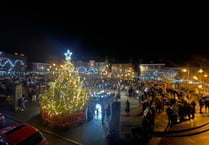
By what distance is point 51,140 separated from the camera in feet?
27.0

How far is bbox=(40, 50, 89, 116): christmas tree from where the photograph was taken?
10219 mm

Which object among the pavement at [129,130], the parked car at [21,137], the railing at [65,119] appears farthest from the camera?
the railing at [65,119]

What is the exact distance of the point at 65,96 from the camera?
34.2 feet

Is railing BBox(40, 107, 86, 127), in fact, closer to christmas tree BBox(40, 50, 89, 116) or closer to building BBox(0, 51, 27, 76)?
christmas tree BBox(40, 50, 89, 116)

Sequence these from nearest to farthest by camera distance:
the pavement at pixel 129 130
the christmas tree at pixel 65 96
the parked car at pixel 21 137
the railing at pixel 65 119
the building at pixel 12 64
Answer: the parked car at pixel 21 137 < the pavement at pixel 129 130 < the railing at pixel 65 119 < the christmas tree at pixel 65 96 < the building at pixel 12 64

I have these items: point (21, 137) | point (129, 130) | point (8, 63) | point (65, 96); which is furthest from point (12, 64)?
point (21, 137)

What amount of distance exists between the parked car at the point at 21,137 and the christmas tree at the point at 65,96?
4.14 meters

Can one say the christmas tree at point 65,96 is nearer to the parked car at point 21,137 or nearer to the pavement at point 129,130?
the pavement at point 129,130

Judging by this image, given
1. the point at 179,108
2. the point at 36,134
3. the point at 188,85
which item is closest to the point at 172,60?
the point at 188,85

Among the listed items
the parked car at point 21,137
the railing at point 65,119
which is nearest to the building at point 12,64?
the railing at point 65,119

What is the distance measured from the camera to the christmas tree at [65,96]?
33.5ft

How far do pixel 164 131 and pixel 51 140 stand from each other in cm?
620

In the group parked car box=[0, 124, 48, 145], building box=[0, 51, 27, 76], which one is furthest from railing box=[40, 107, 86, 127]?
building box=[0, 51, 27, 76]

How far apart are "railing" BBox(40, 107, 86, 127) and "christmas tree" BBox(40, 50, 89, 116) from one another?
240 mm
